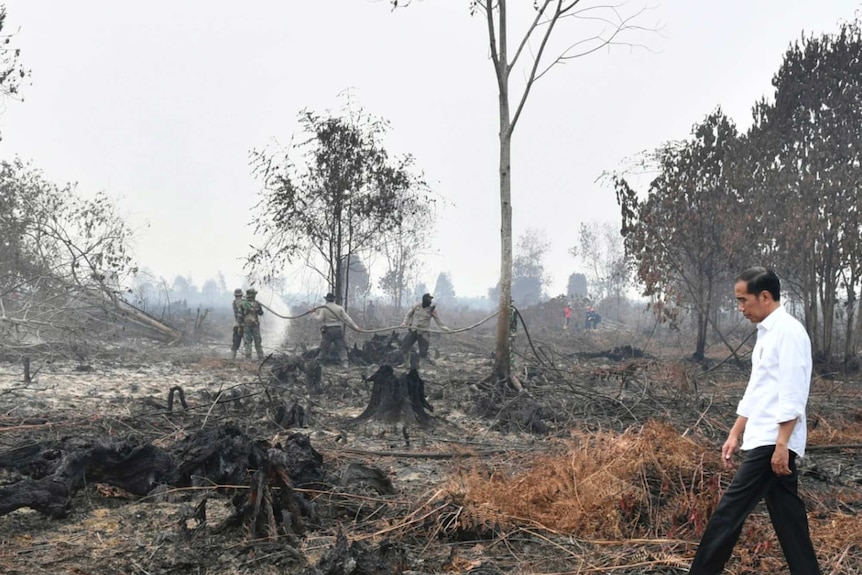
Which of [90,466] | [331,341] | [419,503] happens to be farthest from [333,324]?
[419,503]

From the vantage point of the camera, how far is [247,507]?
13.5 feet

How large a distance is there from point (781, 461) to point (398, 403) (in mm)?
5863

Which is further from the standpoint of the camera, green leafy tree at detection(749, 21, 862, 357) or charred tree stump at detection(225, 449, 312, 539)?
green leafy tree at detection(749, 21, 862, 357)

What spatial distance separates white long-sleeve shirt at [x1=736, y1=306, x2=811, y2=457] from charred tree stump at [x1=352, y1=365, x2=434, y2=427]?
5.46 meters

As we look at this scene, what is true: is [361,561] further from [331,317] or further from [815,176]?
[815,176]

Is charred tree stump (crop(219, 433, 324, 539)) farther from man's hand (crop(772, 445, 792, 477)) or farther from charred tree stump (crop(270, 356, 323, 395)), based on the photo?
charred tree stump (crop(270, 356, 323, 395))

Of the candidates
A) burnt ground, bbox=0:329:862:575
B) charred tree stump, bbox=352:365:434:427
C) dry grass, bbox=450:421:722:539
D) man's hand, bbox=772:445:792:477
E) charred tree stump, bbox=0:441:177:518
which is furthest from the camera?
charred tree stump, bbox=352:365:434:427

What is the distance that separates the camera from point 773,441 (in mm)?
3076

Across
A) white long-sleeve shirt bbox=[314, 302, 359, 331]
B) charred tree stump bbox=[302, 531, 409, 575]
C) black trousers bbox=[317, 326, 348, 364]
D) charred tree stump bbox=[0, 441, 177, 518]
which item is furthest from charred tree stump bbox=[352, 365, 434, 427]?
black trousers bbox=[317, 326, 348, 364]

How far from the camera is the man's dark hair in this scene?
10.7 feet

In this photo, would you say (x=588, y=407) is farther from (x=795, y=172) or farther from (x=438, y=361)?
(x=795, y=172)

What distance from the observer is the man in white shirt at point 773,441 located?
3041 mm

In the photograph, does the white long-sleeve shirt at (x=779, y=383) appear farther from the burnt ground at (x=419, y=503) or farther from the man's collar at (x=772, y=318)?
the burnt ground at (x=419, y=503)

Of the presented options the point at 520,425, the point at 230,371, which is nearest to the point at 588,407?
the point at 520,425
